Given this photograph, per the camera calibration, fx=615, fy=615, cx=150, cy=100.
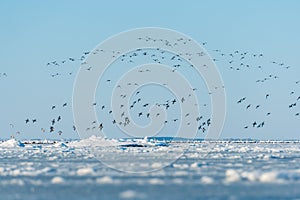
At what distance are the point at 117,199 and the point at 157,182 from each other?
3084 millimetres

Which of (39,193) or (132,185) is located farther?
(132,185)

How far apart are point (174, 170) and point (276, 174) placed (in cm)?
353

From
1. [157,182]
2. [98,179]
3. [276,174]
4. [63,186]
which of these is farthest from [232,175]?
[63,186]

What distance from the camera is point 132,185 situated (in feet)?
43.4

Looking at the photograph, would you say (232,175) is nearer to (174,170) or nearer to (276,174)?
(276,174)

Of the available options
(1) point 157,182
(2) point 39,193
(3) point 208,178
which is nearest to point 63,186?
(2) point 39,193

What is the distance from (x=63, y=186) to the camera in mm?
12961

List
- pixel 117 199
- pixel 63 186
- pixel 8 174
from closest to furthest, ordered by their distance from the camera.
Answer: pixel 117 199
pixel 63 186
pixel 8 174

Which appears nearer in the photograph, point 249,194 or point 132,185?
point 249,194

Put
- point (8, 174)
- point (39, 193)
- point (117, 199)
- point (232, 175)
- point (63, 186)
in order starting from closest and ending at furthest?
1. point (117, 199)
2. point (39, 193)
3. point (63, 186)
4. point (232, 175)
5. point (8, 174)

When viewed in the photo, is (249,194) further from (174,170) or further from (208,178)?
(174,170)

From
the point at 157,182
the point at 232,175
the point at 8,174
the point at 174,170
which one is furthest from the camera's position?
the point at 174,170

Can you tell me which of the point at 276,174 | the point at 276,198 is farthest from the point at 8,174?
the point at 276,198

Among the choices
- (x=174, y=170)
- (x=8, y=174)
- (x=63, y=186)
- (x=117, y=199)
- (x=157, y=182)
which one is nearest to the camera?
(x=117, y=199)
